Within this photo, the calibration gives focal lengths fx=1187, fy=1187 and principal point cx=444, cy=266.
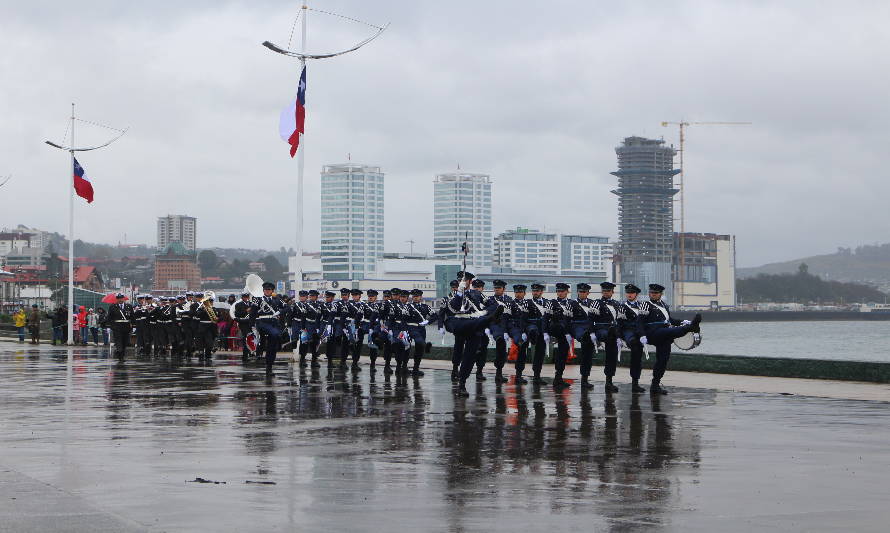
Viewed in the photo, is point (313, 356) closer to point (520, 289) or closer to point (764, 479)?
point (520, 289)

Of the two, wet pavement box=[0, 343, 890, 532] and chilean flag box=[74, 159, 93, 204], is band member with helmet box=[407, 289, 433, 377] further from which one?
chilean flag box=[74, 159, 93, 204]

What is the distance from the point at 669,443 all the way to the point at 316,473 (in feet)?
14.0

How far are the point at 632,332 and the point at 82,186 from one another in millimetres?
31614

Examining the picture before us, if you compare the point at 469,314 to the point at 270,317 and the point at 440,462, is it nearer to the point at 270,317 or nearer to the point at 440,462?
the point at 270,317

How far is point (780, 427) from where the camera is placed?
14.5 m

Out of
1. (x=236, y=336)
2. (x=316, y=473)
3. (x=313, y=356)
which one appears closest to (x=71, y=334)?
(x=236, y=336)

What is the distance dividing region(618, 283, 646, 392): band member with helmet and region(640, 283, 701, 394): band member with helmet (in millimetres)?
132

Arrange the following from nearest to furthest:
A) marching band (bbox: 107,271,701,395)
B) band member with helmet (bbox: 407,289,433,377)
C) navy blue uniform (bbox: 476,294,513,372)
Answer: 1. marching band (bbox: 107,271,701,395)
2. navy blue uniform (bbox: 476,294,513,372)
3. band member with helmet (bbox: 407,289,433,377)

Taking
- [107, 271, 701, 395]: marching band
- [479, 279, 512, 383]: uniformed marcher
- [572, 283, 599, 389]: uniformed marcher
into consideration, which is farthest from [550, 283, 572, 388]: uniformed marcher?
[479, 279, 512, 383]: uniformed marcher

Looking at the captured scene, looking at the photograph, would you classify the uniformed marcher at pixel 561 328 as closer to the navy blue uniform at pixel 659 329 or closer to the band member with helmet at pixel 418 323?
the navy blue uniform at pixel 659 329

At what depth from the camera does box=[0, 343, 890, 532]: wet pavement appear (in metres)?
8.52

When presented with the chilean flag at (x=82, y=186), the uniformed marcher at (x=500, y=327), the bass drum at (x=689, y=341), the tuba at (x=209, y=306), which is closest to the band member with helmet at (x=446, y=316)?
the uniformed marcher at (x=500, y=327)

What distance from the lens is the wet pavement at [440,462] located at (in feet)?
28.0

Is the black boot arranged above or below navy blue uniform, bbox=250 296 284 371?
below
